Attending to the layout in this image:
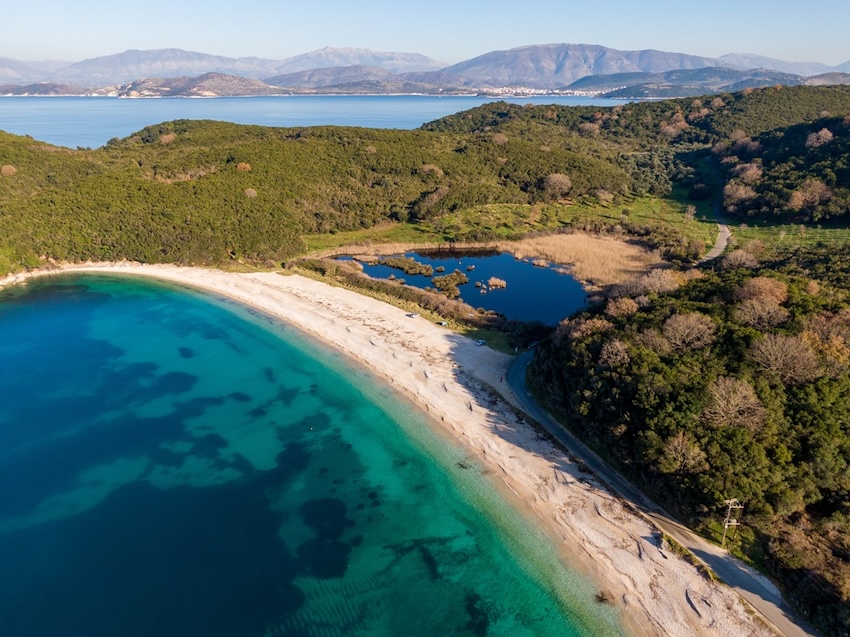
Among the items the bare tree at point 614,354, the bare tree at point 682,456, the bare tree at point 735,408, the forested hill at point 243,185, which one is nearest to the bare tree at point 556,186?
the forested hill at point 243,185

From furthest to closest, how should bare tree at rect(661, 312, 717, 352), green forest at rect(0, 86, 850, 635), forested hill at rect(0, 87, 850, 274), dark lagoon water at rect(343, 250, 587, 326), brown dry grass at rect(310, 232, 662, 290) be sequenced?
forested hill at rect(0, 87, 850, 274) < brown dry grass at rect(310, 232, 662, 290) < dark lagoon water at rect(343, 250, 587, 326) < bare tree at rect(661, 312, 717, 352) < green forest at rect(0, 86, 850, 635)

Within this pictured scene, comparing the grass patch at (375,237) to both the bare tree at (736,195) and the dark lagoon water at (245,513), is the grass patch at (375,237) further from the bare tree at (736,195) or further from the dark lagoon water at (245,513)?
the bare tree at (736,195)

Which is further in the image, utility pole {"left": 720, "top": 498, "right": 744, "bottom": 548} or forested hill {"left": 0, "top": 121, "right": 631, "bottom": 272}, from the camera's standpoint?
forested hill {"left": 0, "top": 121, "right": 631, "bottom": 272}

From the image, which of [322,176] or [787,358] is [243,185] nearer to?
[322,176]

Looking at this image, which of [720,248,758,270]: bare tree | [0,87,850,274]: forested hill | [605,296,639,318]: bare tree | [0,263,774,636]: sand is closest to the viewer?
[0,263,774,636]: sand

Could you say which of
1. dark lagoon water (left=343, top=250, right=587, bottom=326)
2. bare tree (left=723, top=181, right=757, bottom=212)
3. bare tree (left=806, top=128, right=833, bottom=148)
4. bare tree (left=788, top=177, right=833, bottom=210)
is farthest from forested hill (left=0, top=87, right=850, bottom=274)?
dark lagoon water (left=343, top=250, right=587, bottom=326)

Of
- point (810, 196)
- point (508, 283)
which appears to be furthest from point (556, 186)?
point (508, 283)

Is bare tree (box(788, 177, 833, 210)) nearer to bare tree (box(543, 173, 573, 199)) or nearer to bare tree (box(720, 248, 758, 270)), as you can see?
bare tree (box(720, 248, 758, 270))
